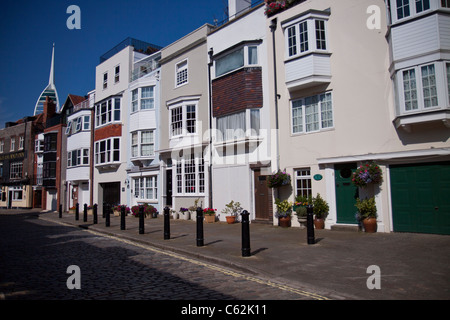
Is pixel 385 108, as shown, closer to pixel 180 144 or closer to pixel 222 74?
pixel 222 74

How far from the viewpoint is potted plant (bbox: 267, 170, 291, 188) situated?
1405 cm

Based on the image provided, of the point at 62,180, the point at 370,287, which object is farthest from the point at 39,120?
the point at 370,287

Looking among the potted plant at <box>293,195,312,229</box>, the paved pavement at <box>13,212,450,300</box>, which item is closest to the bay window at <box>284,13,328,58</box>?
the potted plant at <box>293,195,312,229</box>

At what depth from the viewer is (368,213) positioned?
38.0 ft

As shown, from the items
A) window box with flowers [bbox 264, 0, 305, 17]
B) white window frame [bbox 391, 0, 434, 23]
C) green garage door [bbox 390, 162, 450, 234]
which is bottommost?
green garage door [bbox 390, 162, 450, 234]

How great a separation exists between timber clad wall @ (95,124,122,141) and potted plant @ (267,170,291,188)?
15.5 metres

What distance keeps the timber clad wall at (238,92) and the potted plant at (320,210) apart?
5318mm

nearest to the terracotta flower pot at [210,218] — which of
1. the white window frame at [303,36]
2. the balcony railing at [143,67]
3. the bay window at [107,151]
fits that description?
the white window frame at [303,36]

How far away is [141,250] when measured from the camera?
9.99m

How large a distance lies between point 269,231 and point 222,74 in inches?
347

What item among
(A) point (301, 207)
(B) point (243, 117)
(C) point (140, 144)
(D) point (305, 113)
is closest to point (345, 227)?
(A) point (301, 207)

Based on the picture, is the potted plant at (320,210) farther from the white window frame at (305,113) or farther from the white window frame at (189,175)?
the white window frame at (189,175)

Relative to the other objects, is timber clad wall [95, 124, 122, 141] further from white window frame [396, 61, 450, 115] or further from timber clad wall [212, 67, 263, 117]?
white window frame [396, 61, 450, 115]

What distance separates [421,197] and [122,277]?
31.0 ft
